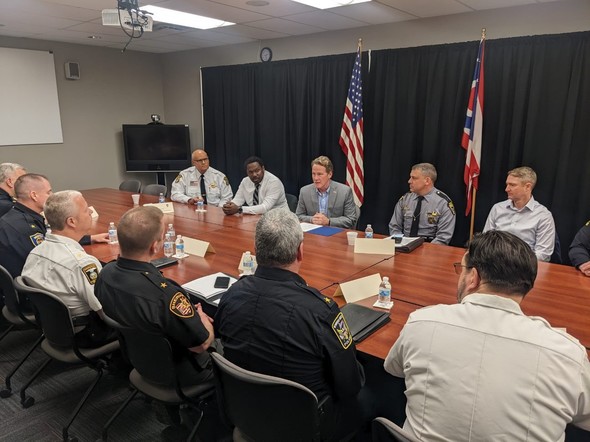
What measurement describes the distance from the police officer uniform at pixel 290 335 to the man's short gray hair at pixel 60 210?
1311 mm

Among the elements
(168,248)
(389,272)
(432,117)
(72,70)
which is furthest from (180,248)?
(72,70)

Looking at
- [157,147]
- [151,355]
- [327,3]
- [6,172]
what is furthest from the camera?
[157,147]

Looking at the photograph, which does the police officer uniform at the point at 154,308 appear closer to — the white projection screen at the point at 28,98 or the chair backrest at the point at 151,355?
the chair backrest at the point at 151,355

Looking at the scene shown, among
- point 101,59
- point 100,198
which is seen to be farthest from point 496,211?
point 101,59

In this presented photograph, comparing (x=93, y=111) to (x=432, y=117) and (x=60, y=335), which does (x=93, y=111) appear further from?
(x=60, y=335)

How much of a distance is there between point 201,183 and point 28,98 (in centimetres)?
301

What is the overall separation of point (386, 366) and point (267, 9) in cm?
403

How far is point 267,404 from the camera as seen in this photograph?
136 centimetres

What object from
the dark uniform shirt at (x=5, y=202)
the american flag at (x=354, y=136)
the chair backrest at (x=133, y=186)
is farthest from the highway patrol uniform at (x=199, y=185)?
the dark uniform shirt at (x=5, y=202)

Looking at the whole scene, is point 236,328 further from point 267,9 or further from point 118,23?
point 267,9

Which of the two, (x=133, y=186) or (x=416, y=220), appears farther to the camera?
(x=133, y=186)

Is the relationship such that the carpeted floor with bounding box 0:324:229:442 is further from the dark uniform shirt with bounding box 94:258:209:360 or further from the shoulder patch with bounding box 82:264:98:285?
the shoulder patch with bounding box 82:264:98:285

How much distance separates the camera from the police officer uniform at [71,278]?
222 centimetres

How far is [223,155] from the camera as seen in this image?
692 cm
